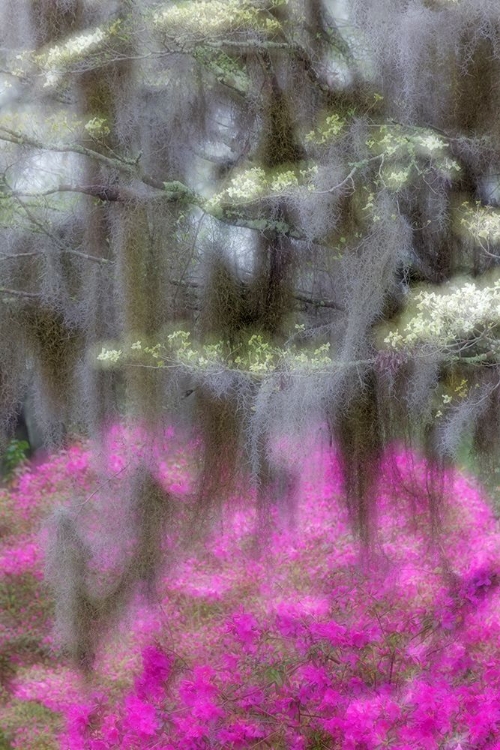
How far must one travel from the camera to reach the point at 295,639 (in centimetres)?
292

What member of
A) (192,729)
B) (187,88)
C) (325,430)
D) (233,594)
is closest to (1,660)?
(233,594)

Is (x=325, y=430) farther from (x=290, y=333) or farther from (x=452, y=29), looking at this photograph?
(x=452, y=29)

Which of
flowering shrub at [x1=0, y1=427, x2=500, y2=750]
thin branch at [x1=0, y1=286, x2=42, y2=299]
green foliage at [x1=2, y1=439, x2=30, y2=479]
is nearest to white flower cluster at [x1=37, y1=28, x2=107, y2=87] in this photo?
thin branch at [x1=0, y1=286, x2=42, y2=299]

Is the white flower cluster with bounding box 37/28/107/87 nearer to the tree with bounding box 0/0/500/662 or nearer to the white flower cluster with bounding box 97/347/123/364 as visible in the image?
the tree with bounding box 0/0/500/662

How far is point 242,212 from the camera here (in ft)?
10.2

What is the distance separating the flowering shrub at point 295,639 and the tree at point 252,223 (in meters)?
0.21

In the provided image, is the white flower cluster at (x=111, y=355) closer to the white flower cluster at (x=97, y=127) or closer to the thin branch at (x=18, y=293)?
the thin branch at (x=18, y=293)

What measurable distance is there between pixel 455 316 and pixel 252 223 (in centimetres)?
103

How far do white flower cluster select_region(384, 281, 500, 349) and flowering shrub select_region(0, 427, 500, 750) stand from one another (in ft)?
2.48

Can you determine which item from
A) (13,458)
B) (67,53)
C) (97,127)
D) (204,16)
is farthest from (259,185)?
(13,458)

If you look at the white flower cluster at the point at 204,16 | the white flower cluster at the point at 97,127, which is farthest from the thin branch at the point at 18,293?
the white flower cluster at the point at 204,16

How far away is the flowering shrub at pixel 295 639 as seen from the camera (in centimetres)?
258

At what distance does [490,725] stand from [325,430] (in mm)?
1109

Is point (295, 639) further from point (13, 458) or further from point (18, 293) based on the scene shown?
point (13, 458)
